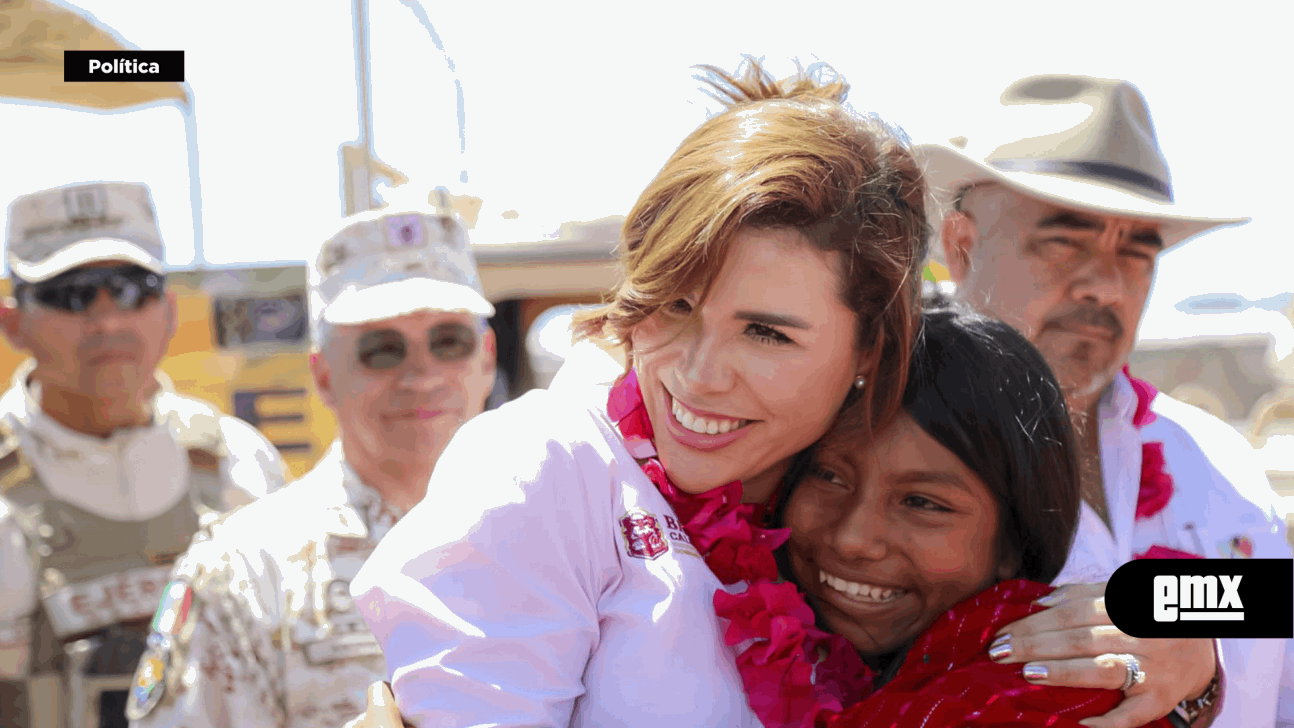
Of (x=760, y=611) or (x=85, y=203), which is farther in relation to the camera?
(x=85, y=203)

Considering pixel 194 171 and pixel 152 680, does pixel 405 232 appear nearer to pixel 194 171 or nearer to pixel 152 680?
pixel 152 680

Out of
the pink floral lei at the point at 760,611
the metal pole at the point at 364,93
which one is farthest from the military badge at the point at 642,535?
the metal pole at the point at 364,93

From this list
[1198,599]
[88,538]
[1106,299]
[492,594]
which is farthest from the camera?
[88,538]

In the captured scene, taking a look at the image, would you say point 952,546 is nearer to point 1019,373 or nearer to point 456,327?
point 1019,373

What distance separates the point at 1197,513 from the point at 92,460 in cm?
341

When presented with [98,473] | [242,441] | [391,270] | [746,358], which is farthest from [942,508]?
[98,473]

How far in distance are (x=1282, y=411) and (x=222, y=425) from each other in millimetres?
7653

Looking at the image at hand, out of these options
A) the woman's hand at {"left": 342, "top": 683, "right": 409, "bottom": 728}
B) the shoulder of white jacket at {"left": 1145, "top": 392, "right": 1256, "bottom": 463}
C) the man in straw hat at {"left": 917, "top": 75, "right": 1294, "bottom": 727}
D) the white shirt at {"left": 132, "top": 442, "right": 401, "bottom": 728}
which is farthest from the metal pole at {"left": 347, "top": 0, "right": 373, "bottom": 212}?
the woman's hand at {"left": 342, "top": 683, "right": 409, "bottom": 728}

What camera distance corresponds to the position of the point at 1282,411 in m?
8.12

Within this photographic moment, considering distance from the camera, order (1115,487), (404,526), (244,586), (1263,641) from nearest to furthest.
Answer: (404,526) < (1263,641) < (1115,487) < (244,586)

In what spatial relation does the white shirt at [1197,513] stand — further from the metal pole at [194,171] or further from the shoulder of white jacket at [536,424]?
the metal pole at [194,171]

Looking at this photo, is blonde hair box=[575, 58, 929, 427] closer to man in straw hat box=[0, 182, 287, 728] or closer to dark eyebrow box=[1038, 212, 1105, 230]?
dark eyebrow box=[1038, 212, 1105, 230]

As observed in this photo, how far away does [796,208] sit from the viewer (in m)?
1.51

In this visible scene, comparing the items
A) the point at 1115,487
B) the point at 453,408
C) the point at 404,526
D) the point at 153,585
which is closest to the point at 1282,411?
the point at 1115,487
